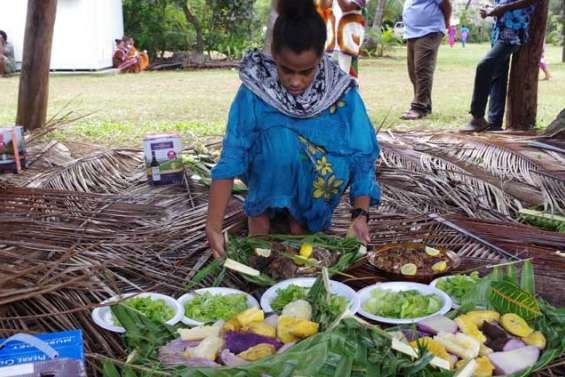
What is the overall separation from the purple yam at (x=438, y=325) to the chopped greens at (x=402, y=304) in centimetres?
12

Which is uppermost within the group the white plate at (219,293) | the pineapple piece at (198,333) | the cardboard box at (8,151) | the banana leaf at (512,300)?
the cardboard box at (8,151)

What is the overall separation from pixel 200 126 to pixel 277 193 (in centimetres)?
371

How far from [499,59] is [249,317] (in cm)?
441

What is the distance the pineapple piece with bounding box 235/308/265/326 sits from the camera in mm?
1744

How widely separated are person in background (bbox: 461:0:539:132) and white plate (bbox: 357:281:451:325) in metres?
3.55

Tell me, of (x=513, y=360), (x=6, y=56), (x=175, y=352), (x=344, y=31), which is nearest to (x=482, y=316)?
(x=513, y=360)

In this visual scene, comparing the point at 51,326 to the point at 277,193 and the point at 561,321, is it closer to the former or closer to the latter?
the point at 277,193

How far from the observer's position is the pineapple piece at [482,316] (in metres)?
1.79

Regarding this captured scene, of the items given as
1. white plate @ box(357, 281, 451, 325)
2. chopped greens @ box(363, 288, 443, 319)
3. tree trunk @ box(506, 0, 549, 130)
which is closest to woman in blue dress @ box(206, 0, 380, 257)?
white plate @ box(357, 281, 451, 325)

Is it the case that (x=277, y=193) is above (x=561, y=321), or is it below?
above

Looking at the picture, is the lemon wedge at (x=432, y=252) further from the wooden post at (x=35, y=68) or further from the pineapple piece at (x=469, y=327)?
the wooden post at (x=35, y=68)

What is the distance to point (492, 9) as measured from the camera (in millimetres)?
5344

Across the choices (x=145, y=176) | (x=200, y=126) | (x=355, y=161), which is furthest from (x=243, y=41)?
(x=355, y=161)

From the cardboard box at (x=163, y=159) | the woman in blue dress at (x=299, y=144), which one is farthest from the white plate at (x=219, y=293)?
the cardboard box at (x=163, y=159)
